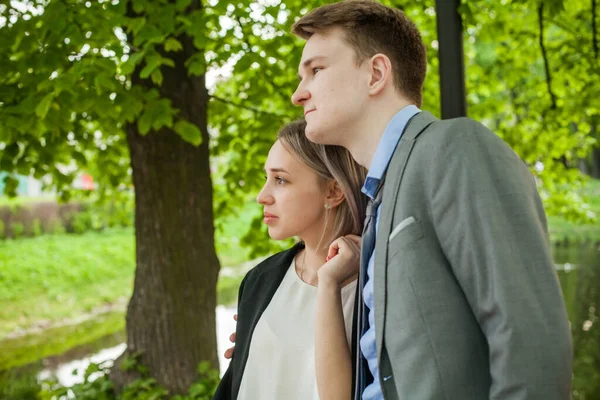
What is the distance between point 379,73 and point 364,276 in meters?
0.51

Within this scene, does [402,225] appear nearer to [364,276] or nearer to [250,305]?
[364,276]

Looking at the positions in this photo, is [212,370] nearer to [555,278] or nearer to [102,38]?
[102,38]

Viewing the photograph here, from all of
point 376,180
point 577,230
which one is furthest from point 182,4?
point 577,230

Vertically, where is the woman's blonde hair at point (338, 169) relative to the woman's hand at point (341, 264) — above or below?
above

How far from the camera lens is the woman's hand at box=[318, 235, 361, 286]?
6.82 ft

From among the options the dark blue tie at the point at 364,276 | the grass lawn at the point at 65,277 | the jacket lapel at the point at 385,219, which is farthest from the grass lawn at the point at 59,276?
the jacket lapel at the point at 385,219

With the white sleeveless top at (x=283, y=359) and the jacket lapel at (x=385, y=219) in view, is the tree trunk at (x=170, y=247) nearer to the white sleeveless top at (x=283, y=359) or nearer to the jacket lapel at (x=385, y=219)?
the white sleeveless top at (x=283, y=359)

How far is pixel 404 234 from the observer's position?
5.29ft

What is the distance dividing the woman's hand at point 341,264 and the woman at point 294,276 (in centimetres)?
2

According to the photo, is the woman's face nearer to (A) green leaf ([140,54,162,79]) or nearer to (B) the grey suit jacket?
(B) the grey suit jacket

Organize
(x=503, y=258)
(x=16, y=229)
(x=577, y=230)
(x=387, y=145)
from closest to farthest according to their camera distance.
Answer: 1. (x=503, y=258)
2. (x=387, y=145)
3. (x=16, y=229)
4. (x=577, y=230)

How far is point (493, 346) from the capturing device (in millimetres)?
A: 1470

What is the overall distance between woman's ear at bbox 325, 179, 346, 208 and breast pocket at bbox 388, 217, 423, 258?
75 centimetres

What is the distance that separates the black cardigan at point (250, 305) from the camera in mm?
2369
